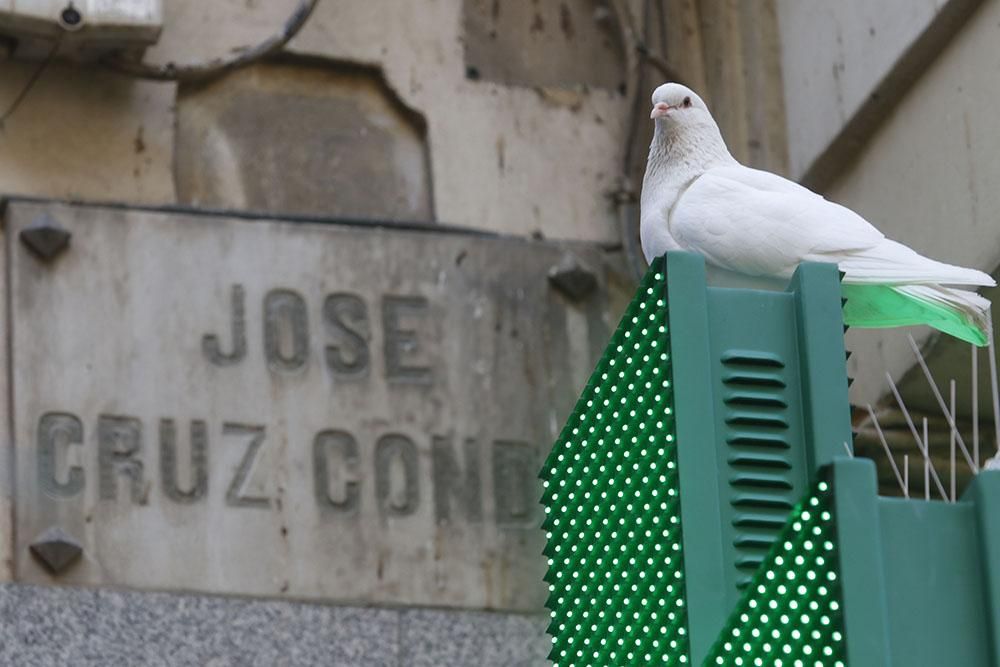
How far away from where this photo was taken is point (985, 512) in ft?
16.7

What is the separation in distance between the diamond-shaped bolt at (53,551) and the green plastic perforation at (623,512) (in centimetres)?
240

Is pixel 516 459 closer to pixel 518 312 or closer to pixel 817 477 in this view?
pixel 518 312

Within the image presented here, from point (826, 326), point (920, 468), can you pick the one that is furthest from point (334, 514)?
point (826, 326)

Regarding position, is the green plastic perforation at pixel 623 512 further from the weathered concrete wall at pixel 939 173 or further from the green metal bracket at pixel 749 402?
the weathered concrete wall at pixel 939 173

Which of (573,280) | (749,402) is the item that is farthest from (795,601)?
(573,280)

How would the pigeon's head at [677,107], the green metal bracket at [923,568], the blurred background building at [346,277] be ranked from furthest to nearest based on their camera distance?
the blurred background building at [346,277], the pigeon's head at [677,107], the green metal bracket at [923,568]

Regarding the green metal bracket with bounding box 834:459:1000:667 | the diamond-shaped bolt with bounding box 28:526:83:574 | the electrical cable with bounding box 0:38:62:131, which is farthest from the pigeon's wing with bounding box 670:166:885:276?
the electrical cable with bounding box 0:38:62:131

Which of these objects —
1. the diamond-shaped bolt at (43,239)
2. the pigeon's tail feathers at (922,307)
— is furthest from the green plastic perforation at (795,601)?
the diamond-shaped bolt at (43,239)

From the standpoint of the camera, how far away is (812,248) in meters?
6.39

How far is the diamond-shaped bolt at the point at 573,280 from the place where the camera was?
9.16 meters

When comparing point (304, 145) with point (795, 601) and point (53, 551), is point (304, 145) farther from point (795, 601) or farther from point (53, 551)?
point (795, 601)

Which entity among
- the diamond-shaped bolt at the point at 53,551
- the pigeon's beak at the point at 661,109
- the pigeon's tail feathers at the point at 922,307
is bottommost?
the diamond-shaped bolt at the point at 53,551

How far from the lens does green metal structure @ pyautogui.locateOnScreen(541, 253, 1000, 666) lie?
5.05m

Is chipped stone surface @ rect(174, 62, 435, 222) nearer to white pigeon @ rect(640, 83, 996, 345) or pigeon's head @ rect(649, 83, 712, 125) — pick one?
pigeon's head @ rect(649, 83, 712, 125)
